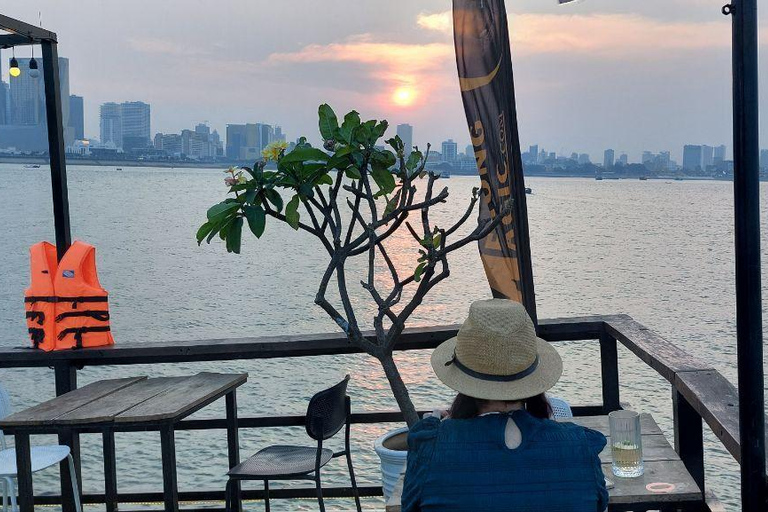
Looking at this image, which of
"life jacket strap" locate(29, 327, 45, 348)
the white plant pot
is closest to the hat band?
the white plant pot

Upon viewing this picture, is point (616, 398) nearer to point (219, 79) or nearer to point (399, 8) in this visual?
point (399, 8)

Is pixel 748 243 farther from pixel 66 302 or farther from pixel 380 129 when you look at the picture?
pixel 66 302

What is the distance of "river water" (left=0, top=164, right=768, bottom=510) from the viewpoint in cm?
1396

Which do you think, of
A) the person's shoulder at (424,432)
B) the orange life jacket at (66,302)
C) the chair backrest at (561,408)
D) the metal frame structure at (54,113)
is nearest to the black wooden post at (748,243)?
the person's shoulder at (424,432)

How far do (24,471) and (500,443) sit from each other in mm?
2463

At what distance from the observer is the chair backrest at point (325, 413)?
351cm

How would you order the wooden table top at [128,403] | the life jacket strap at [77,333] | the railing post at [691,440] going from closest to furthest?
the railing post at [691,440]
the wooden table top at [128,403]
the life jacket strap at [77,333]

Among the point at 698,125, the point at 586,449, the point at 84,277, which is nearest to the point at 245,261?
the point at 698,125

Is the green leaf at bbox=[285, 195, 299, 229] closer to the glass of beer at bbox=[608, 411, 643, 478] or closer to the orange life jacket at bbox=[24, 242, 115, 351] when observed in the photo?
the orange life jacket at bbox=[24, 242, 115, 351]

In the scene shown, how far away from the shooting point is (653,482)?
2.59 metres

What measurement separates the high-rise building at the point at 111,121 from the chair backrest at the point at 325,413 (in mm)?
75531

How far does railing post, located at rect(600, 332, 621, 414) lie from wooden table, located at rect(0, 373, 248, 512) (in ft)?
5.45

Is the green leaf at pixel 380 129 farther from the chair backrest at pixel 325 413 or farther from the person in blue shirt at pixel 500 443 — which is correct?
the person in blue shirt at pixel 500 443

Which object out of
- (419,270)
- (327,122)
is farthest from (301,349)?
(327,122)
